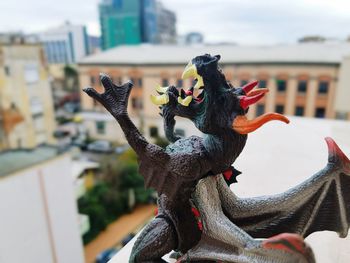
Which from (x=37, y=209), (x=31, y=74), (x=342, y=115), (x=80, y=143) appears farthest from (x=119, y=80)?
(x=37, y=209)

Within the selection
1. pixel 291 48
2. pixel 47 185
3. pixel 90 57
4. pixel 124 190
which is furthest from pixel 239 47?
pixel 47 185

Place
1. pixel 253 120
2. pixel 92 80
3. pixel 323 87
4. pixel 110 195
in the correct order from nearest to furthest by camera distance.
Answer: pixel 253 120 → pixel 110 195 → pixel 323 87 → pixel 92 80

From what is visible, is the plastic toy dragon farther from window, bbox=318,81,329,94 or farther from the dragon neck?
window, bbox=318,81,329,94

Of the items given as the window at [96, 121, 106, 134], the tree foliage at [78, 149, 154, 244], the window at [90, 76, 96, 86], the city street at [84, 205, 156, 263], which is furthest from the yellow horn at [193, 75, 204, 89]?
the window at [96, 121, 106, 134]

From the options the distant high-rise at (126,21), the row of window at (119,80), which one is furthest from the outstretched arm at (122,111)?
the distant high-rise at (126,21)

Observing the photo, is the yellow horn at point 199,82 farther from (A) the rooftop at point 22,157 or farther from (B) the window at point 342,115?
Answer: (B) the window at point 342,115

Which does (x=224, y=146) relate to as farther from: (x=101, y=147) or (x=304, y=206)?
(x=101, y=147)

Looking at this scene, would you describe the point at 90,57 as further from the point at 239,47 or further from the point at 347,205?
the point at 347,205
